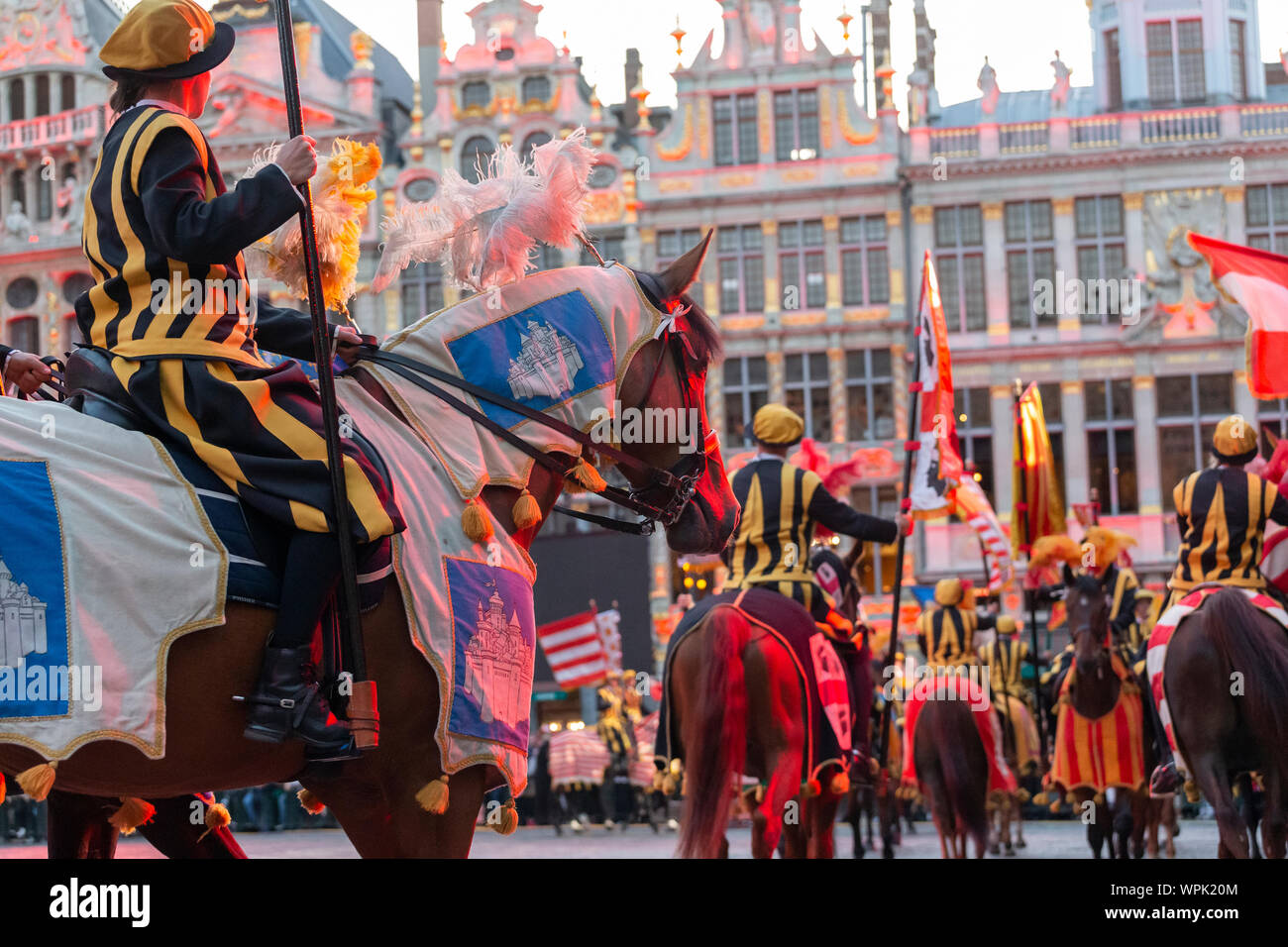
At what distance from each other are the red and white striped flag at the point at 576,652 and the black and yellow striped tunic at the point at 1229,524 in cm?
1360

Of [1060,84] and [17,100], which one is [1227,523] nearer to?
[1060,84]

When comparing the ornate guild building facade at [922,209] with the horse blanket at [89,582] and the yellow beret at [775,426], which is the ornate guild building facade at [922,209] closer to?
the yellow beret at [775,426]

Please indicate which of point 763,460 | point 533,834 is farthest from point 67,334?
point 763,460

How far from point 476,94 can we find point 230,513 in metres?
32.6

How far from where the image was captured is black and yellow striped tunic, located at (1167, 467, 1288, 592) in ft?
29.8

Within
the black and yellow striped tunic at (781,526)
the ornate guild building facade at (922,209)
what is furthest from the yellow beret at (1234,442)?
the ornate guild building facade at (922,209)

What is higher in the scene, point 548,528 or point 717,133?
point 717,133

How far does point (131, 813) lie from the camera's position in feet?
14.6

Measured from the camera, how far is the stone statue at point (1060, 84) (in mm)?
33719

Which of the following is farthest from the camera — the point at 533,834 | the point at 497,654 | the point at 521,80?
the point at 521,80

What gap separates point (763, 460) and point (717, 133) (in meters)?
26.1
